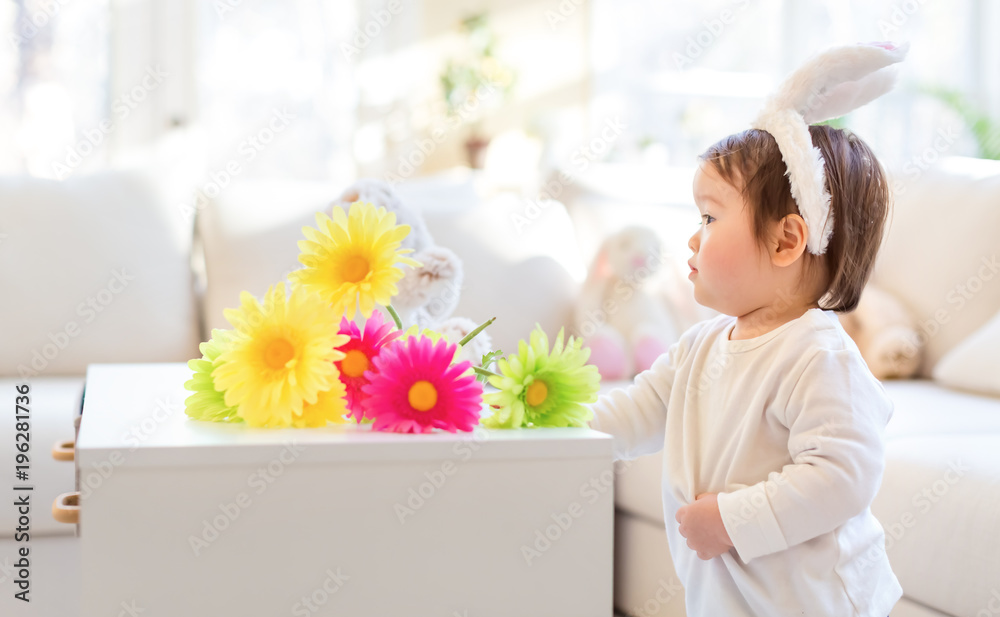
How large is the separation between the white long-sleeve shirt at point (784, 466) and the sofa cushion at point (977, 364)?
1048mm

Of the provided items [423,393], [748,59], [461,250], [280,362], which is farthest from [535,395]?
[748,59]

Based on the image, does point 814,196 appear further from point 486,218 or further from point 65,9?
point 65,9

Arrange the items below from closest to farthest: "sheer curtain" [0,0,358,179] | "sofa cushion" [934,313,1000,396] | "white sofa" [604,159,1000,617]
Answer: "white sofa" [604,159,1000,617] < "sofa cushion" [934,313,1000,396] < "sheer curtain" [0,0,358,179]

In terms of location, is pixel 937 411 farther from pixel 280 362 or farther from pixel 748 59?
pixel 748 59

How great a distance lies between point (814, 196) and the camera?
0.87 meters

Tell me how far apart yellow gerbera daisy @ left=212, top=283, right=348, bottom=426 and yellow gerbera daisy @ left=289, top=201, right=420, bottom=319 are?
1.2 inches

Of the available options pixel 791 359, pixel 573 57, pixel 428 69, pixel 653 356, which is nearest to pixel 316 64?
pixel 428 69

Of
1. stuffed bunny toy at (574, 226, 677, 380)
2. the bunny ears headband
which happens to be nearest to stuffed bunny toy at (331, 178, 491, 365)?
the bunny ears headband

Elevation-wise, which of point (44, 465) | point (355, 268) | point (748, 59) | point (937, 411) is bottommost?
point (44, 465)

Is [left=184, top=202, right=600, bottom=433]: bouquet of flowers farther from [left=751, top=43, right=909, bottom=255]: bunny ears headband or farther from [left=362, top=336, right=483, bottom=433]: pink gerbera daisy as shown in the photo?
[left=751, top=43, right=909, bottom=255]: bunny ears headband

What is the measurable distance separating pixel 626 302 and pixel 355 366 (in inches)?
54.4

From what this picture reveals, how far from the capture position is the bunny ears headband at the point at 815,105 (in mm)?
875

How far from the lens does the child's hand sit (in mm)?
859

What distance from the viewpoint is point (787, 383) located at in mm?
864
